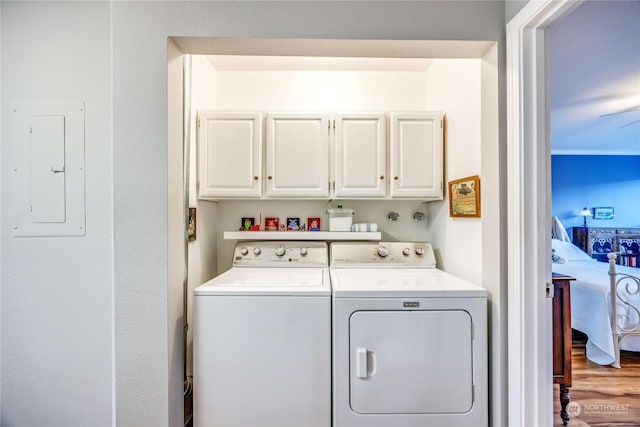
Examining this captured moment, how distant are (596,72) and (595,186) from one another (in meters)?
3.73

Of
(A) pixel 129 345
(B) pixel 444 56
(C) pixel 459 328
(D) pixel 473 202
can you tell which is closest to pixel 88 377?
(A) pixel 129 345

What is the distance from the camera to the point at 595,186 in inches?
201

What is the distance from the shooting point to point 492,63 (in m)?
1.47

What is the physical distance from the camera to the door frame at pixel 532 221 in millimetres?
1296

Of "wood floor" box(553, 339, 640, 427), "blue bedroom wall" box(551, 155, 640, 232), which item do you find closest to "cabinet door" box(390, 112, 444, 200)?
"wood floor" box(553, 339, 640, 427)

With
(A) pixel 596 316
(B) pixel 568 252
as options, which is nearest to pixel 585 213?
(B) pixel 568 252

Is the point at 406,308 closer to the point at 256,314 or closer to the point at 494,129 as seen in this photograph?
the point at 256,314

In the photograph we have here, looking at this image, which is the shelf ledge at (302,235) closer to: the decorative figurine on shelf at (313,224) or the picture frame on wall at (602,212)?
the decorative figurine on shelf at (313,224)

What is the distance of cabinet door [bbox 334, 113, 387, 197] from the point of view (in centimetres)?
207

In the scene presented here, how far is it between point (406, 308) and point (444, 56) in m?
1.35

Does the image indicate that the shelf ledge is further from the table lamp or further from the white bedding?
the table lamp

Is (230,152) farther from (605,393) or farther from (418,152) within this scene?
(605,393)

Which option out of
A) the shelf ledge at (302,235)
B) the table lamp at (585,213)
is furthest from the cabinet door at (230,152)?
the table lamp at (585,213)

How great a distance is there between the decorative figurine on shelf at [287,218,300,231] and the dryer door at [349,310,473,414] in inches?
40.6
